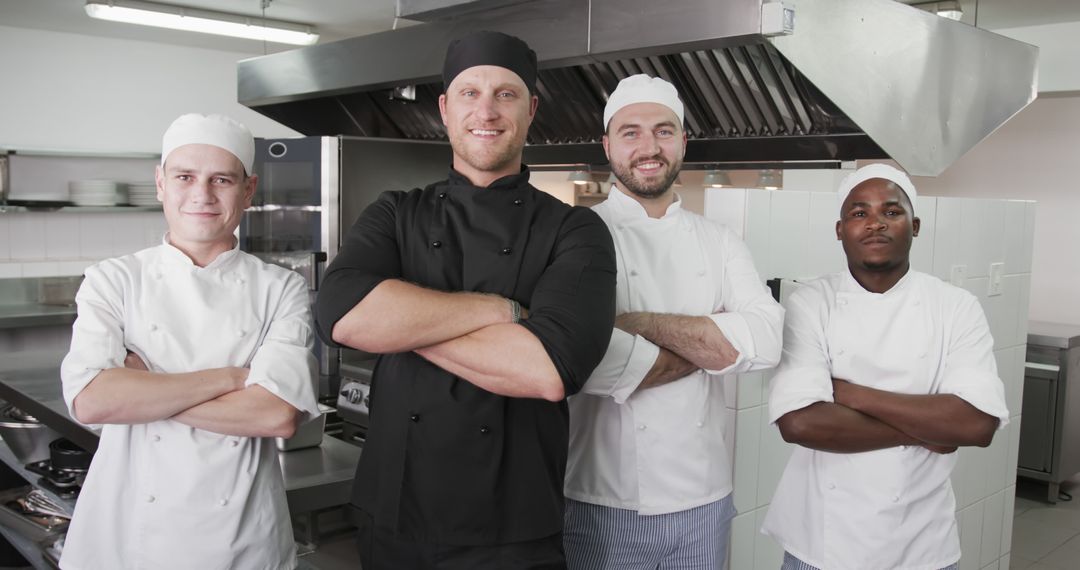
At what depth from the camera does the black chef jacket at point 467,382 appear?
5.04 ft

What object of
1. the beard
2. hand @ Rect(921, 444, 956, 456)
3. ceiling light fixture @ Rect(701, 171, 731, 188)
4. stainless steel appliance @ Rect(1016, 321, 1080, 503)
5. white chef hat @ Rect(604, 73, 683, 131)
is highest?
ceiling light fixture @ Rect(701, 171, 731, 188)

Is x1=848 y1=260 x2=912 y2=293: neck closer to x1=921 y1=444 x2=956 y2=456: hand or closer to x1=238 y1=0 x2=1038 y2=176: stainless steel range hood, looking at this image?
x1=921 y1=444 x2=956 y2=456: hand

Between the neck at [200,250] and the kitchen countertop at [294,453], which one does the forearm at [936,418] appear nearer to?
the kitchen countertop at [294,453]

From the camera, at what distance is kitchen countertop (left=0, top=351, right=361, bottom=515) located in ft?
7.02

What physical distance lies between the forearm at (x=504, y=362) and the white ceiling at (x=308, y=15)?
4.66 metres

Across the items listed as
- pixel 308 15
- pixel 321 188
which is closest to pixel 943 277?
pixel 321 188

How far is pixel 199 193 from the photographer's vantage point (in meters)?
1.68

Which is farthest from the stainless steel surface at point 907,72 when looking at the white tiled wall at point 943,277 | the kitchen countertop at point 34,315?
the kitchen countertop at point 34,315

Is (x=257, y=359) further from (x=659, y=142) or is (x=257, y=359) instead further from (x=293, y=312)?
(x=659, y=142)

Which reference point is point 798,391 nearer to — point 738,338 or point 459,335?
point 738,338

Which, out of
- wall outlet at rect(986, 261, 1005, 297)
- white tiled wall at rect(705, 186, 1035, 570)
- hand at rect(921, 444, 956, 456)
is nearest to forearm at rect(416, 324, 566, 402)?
hand at rect(921, 444, 956, 456)

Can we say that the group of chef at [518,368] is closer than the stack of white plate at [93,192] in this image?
Yes

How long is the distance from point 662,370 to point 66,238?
6532 millimetres

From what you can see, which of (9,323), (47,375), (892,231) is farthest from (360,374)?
(9,323)
